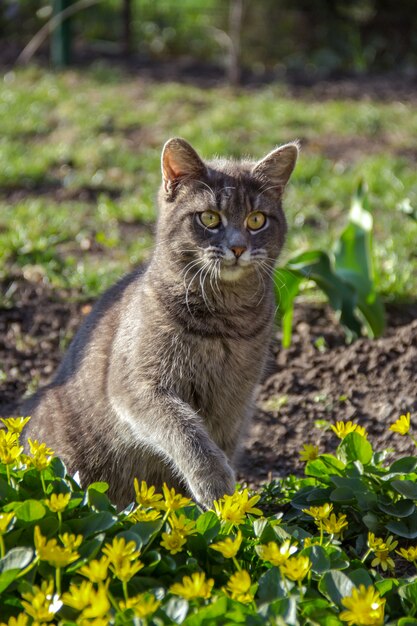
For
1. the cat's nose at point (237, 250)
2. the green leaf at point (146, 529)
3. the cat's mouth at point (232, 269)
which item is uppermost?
the cat's nose at point (237, 250)

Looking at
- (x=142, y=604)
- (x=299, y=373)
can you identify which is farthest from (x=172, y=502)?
(x=299, y=373)

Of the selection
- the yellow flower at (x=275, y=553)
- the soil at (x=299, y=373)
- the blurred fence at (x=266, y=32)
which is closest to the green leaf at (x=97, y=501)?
the yellow flower at (x=275, y=553)

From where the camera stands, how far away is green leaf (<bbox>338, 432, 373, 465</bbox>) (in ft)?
9.70

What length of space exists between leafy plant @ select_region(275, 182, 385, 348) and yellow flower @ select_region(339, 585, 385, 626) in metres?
2.15

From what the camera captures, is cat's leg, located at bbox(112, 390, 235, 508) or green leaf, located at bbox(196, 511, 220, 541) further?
cat's leg, located at bbox(112, 390, 235, 508)

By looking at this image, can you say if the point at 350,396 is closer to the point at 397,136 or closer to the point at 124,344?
the point at 124,344

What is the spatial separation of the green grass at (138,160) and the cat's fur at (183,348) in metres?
1.43

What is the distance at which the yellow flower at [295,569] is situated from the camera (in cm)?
217

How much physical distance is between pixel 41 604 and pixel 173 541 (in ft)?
1.43

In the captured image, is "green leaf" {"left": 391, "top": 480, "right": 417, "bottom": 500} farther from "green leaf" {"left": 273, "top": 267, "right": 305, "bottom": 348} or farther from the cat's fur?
"green leaf" {"left": 273, "top": 267, "right": 305, "bottom": 348}

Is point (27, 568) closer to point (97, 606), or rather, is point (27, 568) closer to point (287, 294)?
point (97, 606)

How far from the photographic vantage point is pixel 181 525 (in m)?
2.36

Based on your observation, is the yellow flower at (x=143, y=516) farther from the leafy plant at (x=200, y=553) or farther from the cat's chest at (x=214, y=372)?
the cat's chest at (x=214, y=372)

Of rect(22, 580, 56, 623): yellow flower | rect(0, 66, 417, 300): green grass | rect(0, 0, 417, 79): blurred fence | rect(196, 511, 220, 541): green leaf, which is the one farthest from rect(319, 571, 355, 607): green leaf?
rect(0, 0, 417, 79): blurred fence
